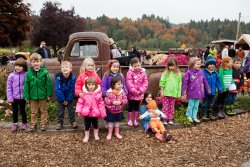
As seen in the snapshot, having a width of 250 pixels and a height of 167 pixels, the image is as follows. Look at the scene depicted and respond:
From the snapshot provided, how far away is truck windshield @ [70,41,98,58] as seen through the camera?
24.3 feet

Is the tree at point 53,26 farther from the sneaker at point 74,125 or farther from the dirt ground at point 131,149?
the dirt ground at point 131,149

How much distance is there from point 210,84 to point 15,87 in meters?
4.21

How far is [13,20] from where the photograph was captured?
91.6 feet

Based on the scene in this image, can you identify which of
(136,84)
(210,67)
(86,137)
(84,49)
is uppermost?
(84,49)

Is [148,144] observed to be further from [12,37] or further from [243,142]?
[12,37]

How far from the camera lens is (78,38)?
24.2 feet

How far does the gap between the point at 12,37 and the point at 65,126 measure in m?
25.2

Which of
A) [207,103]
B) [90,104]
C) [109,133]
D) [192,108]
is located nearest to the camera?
[90,104]

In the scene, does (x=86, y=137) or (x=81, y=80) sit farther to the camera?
(x=81, y=80)

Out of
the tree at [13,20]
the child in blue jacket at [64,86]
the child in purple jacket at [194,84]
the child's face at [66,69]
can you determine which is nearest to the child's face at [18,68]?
the child in blue jacket at [64,86]

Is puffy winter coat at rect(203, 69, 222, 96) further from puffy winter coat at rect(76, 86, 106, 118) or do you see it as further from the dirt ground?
puffy winter coat at rect(76, 86, 106, 118)

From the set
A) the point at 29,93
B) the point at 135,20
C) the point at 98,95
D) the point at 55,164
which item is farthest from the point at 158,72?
the point at 135,20

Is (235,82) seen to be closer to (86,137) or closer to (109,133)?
(109,133)

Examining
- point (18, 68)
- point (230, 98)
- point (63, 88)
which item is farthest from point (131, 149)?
point (230, 98)
